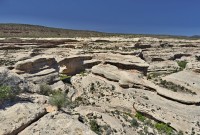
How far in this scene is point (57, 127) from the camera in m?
22.9

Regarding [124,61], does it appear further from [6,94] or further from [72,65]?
[6,94]

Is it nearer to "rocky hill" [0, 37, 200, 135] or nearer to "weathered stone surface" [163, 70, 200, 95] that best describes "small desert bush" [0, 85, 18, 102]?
"rocky hill" [0, 37, 200, 135]

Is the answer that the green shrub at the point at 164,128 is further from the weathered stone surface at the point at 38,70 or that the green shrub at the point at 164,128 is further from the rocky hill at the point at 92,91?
the weathered stone surface at the point at 38,70

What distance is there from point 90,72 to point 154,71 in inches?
540

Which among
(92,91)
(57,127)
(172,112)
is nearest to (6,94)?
(57,127)

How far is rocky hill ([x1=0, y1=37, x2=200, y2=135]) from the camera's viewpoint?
79.5ft

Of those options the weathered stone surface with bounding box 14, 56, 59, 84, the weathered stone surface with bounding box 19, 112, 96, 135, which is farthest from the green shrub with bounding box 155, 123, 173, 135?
the weathered stone surface with bounding box 14, 56, 59, 84

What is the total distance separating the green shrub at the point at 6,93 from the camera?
25000mm

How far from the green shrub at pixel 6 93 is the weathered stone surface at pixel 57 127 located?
3.29 meters

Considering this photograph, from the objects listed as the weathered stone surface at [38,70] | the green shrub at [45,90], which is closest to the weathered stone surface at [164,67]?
the weathered stone surface at [38,70]

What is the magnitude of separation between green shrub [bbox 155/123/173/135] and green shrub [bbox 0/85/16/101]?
46.6 ft

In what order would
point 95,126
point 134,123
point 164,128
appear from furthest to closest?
point 164,128 < point 134,123 < point 95,126

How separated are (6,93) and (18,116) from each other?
2.70 meters

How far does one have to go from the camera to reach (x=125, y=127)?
1166 inches
